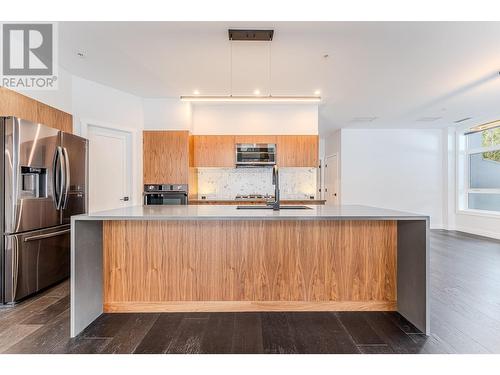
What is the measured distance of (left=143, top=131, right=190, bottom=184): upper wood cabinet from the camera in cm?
490

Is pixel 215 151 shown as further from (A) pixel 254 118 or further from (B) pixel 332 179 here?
(B) pixel 332 179

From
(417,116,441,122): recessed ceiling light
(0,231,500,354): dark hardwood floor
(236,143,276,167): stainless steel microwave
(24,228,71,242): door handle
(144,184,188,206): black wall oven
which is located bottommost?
(0,231,500,354): dark hardwood floor

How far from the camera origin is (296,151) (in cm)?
526

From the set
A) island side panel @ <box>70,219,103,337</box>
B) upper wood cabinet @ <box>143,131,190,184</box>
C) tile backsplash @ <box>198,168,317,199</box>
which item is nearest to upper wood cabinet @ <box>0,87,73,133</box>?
upper wood cabinet @ <box>143,131,190,184</box>

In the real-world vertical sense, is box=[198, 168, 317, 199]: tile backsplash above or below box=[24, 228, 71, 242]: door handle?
above

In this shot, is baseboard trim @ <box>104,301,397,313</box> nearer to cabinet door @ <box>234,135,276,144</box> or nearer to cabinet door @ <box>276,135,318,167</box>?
cabinet door @ <box>276,135,318,167</box>

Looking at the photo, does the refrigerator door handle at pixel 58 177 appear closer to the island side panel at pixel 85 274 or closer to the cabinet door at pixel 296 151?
the island side panel at pixel 85 274

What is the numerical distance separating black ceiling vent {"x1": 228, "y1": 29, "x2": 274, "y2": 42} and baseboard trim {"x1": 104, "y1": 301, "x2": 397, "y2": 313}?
2.49 metres

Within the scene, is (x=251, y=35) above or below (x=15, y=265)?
above

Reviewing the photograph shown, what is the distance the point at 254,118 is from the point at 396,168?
4.40 metres

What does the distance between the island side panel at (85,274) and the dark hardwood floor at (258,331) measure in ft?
0.32

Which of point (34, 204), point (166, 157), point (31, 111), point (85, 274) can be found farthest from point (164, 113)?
point (85, 274)
